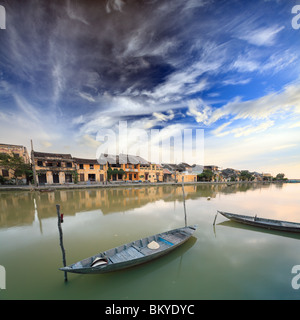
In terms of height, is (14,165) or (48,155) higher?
(48,155)

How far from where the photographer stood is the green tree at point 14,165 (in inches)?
1029

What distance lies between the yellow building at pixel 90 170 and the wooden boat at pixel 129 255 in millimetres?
30546

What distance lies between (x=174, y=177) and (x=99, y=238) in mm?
44711

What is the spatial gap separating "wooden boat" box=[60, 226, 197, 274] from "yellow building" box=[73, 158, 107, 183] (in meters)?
30.5

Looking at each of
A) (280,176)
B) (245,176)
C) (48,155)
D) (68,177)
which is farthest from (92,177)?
(280,176)

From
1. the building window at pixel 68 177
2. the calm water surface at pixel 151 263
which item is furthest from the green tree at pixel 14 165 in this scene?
the calm water surface at pixel 151 263

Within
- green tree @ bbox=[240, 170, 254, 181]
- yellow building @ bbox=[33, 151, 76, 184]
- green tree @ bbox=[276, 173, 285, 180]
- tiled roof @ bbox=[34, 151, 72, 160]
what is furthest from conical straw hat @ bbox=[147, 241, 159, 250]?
green tree @ bbox=[276, 173, 285, 180]

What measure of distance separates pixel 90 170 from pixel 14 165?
49.6ft

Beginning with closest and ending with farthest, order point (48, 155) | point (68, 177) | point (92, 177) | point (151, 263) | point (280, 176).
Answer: point (151, 263)
point (48, 155)
point (68, 177)
point (92, 177)
point (280, 176)

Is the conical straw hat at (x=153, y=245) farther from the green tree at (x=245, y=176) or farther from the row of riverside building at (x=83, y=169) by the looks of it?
the green tree at (x=245, y=176)

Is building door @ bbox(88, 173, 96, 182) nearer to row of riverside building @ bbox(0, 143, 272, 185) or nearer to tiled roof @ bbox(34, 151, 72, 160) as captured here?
row of riverside building @ bbox(0, 143, 272, 185)

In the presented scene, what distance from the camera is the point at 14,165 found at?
2714 centimetres
